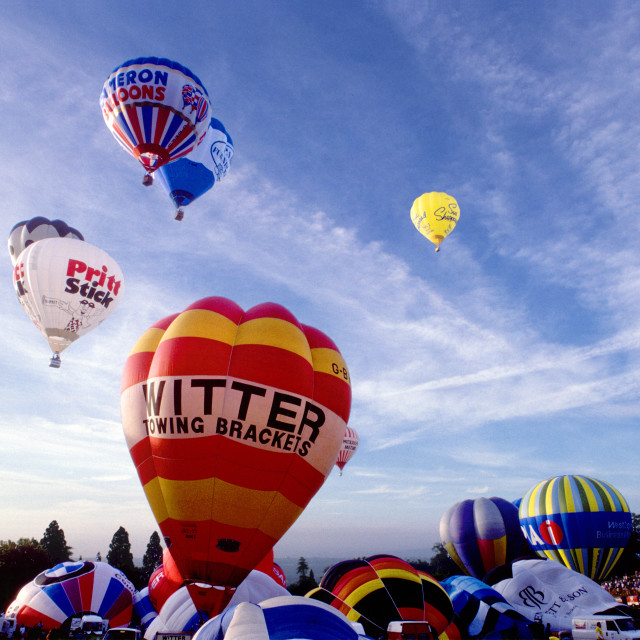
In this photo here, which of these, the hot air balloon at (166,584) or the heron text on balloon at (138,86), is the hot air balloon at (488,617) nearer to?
the hot air balloon at (166,584)

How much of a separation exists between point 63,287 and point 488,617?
16899 millimetres

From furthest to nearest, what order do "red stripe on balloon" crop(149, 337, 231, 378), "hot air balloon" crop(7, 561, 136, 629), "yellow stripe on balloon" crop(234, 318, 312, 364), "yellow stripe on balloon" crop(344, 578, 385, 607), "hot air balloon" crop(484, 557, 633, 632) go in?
"hot air balloon" crop(7, 561, 136, 629)
"hot air balloon" crop(484, 557, 633, 632)
"yellow stripe on balloon" crop(344, 578, 385, 607)
"yellow stripe on balloon" crop(234, 318, 312, 364)
"red stripe on balloon" crop(149, 337, 231, 378)

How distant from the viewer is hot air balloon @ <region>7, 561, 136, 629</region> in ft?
49.8

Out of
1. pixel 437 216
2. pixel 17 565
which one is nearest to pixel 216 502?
pixel 437 216

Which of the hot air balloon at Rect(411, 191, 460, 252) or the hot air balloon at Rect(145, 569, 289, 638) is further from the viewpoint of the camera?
the hot air balloon at Rect(411, 191, 460, 252)

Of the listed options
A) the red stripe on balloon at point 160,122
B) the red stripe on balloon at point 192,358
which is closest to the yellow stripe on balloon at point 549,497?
the red stripe on balloon at point 192,358

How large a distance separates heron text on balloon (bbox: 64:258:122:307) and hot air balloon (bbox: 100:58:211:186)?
14.7 ft

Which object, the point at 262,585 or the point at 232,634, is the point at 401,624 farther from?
the point at 232,634

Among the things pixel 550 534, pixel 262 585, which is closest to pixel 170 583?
pixel 262 585

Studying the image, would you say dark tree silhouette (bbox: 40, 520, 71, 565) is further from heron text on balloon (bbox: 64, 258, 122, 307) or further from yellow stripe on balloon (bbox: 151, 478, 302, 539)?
yellow stripe on balloon (bbox: 151, 478, 302, 539)

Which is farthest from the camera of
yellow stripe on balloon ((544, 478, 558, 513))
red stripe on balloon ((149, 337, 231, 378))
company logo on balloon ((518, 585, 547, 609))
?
yellow stripe on balloon ((544, 478, 558, 513))

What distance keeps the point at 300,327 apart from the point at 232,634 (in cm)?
713

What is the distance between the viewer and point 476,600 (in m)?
13.6

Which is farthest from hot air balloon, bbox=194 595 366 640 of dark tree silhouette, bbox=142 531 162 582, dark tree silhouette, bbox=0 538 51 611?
dark tree silhouette, bbox=142 531 162 582
